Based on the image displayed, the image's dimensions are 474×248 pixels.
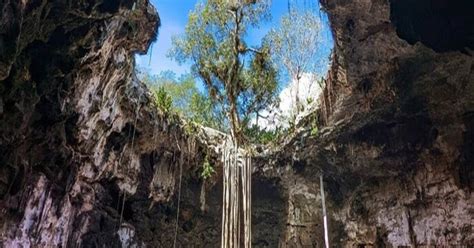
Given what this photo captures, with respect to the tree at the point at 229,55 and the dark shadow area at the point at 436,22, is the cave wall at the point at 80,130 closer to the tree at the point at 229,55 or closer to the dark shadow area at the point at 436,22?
the tree at the point at 229,55

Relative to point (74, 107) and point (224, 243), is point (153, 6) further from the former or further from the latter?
point (224, 243)

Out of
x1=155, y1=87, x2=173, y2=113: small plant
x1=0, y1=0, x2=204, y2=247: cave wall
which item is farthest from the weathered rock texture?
x1=155, y1=87, x2=173, y2=113: small plant

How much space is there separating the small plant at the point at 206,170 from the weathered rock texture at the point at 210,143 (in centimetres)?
15

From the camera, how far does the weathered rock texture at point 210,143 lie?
4992mm

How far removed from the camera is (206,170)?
734 centimetres

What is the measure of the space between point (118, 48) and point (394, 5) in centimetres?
340

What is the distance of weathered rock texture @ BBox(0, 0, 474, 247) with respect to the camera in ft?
16.4

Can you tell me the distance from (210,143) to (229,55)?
1519mm

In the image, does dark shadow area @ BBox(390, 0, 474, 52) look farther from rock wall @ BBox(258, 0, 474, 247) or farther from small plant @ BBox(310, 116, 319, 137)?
small plant @ BBox(310, 116, 319, 137)

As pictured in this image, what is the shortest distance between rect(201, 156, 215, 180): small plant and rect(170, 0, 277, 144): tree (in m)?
0.62

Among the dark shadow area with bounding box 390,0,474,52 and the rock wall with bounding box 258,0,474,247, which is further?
the rock wall with bounding box 258,0,474,247

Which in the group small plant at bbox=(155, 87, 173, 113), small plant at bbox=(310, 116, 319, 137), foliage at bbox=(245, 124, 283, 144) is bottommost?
small plant at bbox=(310, 116, 319, 137)

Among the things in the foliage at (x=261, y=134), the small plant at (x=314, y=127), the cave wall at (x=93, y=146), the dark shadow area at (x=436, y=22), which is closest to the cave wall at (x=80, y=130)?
the cave wall at (x=93, y=146)

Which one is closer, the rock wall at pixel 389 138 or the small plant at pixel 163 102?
the rock wall at pixel 389 138
